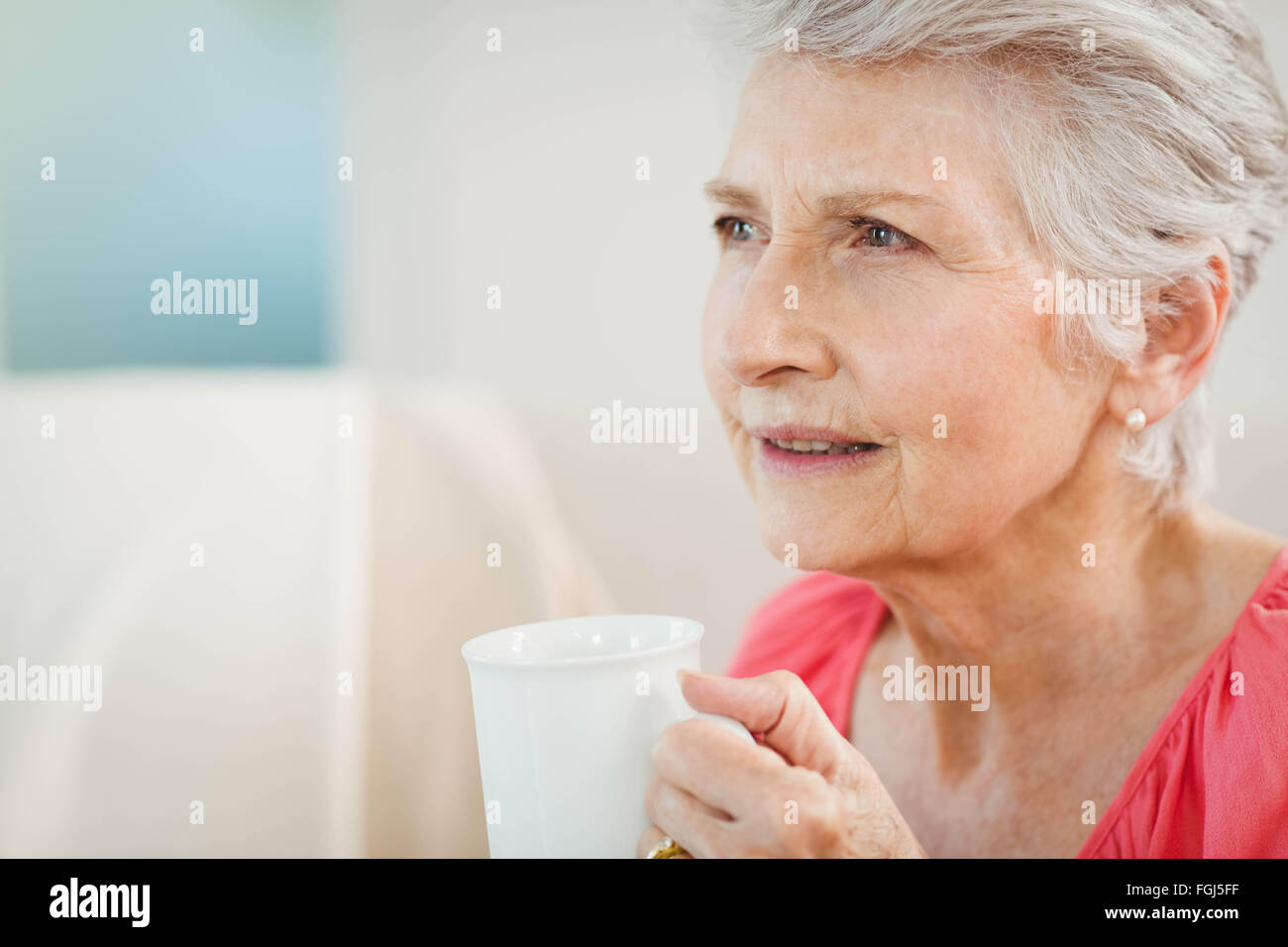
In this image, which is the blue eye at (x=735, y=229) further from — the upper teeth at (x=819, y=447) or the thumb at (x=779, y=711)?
the thumb at (x=779, y=711)

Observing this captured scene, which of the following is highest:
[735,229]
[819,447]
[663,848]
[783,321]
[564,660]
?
[735,229]

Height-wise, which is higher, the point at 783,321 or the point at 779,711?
the point at 783,321

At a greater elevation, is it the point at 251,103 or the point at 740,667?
the point at 251,103

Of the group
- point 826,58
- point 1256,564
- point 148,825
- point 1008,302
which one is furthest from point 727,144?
point 148,825

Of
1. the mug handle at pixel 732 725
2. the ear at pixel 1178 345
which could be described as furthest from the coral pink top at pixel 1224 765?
the mug handle at pixel 732 725

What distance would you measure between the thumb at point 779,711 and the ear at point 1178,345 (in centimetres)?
41

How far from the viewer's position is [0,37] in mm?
998

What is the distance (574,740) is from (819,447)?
363mm

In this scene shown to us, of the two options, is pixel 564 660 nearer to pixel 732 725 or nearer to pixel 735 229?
pixel 732 725

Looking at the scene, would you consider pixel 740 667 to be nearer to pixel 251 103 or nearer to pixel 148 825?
pixel 148 825

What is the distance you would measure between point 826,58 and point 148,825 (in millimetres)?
957

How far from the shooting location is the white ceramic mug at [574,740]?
2.13ft

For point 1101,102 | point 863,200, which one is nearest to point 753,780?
point 863,200

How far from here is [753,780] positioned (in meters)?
0.70
